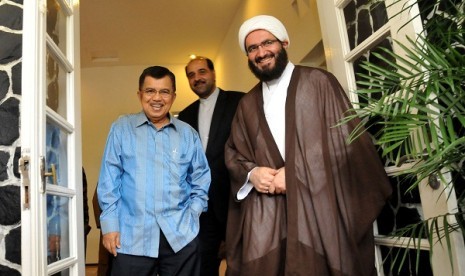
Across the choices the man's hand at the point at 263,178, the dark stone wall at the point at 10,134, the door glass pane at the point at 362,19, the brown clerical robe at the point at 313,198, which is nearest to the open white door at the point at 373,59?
the door glass pane at the point at 362,19

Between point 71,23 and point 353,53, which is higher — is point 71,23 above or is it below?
above

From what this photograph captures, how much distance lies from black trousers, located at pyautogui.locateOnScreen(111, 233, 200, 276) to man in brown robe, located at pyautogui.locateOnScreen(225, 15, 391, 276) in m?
0.15

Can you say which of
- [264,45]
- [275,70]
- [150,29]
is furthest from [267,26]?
[150,29]

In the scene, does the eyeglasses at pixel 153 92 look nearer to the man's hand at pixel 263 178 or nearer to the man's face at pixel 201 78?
the man's hand at pixel 263 178

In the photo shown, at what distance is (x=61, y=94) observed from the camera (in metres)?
1.76

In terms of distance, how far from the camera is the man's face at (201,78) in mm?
2566

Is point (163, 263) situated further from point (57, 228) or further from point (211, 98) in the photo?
point (211, 98)

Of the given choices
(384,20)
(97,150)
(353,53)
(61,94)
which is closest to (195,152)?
(61,94)

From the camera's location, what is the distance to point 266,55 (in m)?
1.78

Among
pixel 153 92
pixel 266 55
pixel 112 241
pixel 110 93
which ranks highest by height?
pixel 110 93

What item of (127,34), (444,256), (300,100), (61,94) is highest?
(127,34)

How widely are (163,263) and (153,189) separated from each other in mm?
298

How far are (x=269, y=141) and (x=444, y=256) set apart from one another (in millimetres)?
728

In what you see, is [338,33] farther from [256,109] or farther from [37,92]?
[37,92]
